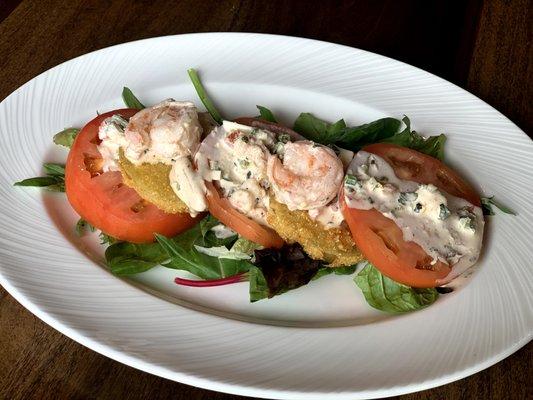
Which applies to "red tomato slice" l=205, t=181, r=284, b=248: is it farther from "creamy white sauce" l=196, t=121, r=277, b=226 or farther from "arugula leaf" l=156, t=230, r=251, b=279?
"arugula leaf" l=156, t=230, r=251, b=279

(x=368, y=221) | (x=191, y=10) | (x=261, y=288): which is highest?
(x=191, y=10)

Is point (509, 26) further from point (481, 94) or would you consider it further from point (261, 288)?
point (261, 288)

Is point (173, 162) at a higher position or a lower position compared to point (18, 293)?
higher

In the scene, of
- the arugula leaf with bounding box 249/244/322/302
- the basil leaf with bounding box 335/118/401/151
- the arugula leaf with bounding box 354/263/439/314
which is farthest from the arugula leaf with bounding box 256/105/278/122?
the arugula leaf with bounding box 354/263/439/314

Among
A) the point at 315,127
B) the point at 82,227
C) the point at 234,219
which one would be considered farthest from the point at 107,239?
the point at 315,127

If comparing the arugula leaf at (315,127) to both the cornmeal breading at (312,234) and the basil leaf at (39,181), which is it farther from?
the basil leaf at (39,181)

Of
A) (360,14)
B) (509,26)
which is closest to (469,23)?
(509,26)

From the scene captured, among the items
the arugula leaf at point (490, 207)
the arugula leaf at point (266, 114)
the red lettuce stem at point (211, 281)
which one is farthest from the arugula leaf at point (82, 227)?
the arugula leaf at point (490, 207)
